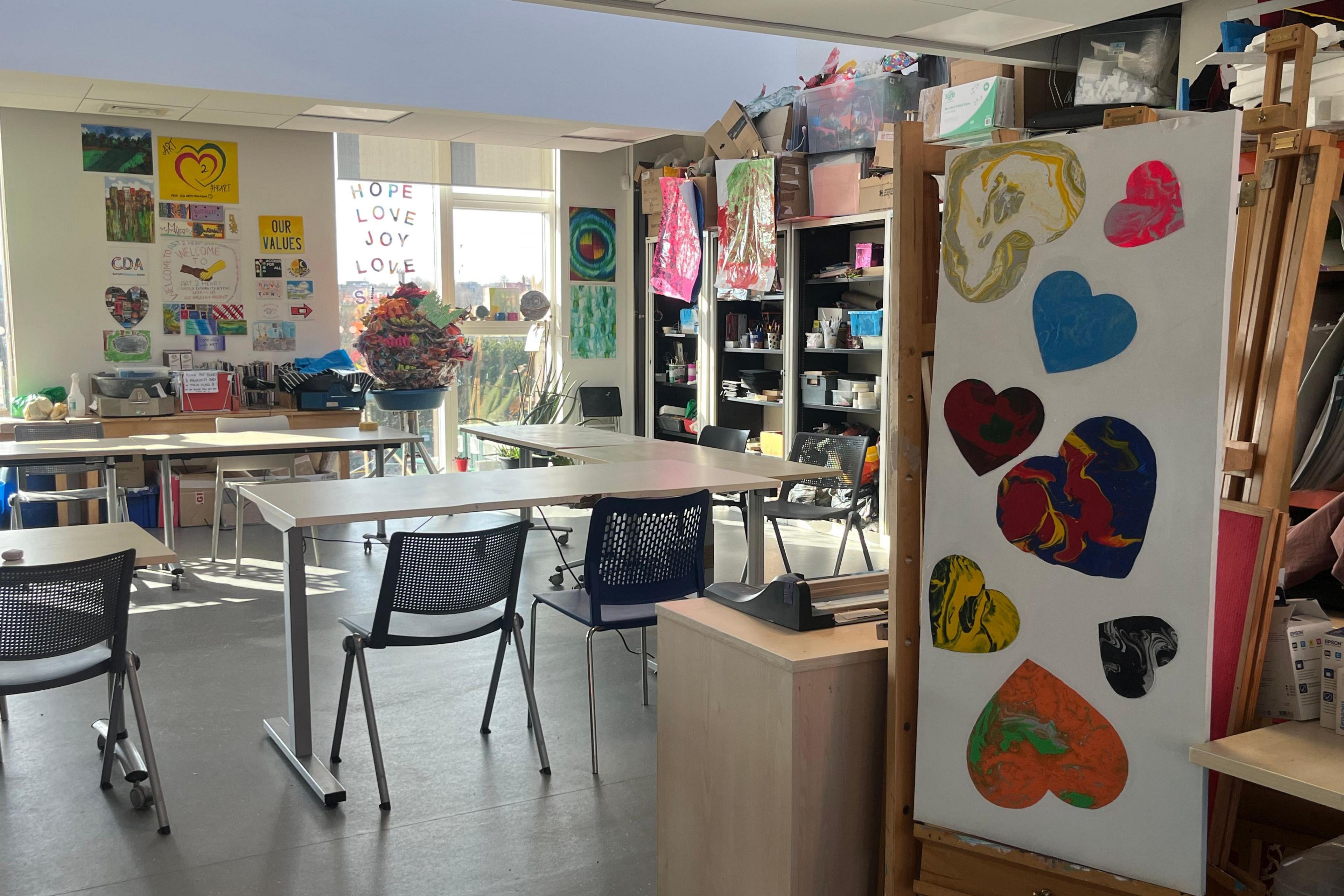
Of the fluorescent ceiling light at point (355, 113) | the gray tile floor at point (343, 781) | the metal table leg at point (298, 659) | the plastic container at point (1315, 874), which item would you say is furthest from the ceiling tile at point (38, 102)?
the plastic container at point (1315, 874)

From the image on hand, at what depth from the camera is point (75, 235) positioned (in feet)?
24.8

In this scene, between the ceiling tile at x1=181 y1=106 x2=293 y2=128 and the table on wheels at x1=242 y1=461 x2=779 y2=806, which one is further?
the ceiling tile at x1=181 y1=106 x2=293 y2=128

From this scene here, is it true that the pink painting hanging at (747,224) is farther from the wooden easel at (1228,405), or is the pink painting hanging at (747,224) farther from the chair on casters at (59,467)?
the wooden easel at (1228,405)

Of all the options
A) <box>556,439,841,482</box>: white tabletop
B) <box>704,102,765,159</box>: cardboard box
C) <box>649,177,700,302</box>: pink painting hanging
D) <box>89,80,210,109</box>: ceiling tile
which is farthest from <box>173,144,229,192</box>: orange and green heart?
<box>556,439,841,482</box>: white tabletop

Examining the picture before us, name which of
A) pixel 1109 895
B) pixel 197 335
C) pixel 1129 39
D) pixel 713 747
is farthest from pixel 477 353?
pixel 1109 895

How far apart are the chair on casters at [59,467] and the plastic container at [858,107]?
4553 mm

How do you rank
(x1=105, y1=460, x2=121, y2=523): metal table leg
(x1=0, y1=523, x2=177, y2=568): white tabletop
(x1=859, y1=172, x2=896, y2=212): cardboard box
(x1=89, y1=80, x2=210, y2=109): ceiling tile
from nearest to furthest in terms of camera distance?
1. (x1=0, y1=523, x2=177, y2=568): white tabletop
2. (x1=105, y1=460, x2=121, y2=523): metal table leg
3. (x1=89, y1=80, x2=210, y2=109): ceiling tile
4. (x1=859, y1=172, x2=896, y2=212): cardboard box

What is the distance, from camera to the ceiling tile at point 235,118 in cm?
714

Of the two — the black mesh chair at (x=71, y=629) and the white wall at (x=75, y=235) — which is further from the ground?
the white wall at (x=75, y=235)

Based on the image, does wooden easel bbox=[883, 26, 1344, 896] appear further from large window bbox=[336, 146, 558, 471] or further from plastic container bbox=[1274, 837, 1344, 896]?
large window bbox=[336, 146, 558, 471]

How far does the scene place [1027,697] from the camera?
6.19ft

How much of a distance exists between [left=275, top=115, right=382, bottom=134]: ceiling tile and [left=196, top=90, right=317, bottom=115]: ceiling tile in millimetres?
190

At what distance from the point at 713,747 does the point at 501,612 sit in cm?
140

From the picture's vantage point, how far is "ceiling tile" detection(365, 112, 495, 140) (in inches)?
285
